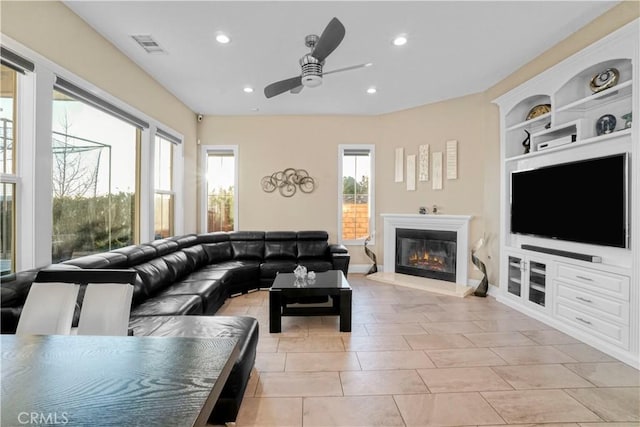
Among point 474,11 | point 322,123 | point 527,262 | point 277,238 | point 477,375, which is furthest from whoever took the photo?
point 322,123

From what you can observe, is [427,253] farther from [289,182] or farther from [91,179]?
[91,179]

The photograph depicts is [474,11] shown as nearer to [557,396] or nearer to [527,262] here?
[527,262]

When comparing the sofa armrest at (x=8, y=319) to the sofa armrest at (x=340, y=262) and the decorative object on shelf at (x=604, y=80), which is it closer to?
the sofa armrest at (x=340, y=262)

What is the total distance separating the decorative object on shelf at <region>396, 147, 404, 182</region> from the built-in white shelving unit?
1.77 meters

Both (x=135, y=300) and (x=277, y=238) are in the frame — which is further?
(x=277, y=238)

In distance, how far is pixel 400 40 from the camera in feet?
10.6

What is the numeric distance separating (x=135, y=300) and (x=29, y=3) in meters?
2.61

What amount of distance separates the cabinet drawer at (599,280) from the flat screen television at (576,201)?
29 centimetres

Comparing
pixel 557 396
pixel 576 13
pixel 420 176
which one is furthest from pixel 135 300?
pixel 576 13

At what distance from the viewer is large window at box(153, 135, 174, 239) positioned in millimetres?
4805

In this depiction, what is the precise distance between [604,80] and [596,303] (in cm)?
218

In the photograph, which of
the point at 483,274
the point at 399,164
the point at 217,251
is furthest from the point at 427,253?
the point at 217,251

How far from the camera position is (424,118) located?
5379 mm

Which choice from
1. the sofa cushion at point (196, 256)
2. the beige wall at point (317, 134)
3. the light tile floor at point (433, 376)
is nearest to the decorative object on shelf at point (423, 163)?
the beige wall at point (317, 134)
